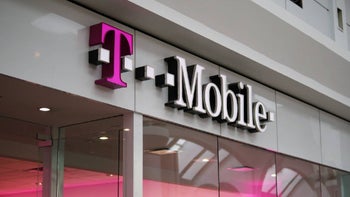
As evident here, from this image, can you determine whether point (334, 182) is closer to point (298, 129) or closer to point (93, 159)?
point (298, 129)

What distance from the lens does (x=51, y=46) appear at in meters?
6.33

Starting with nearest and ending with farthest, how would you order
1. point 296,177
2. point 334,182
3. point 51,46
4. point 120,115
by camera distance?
1. point 51,46
2. point 120,115
3. point 296,177
4. point 334,182

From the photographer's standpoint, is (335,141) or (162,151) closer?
(162,151)

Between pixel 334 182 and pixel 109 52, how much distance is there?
6.87 metres

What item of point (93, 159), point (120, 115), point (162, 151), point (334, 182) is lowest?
point (93, 159)

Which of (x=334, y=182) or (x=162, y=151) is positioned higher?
(x=334, y=182)

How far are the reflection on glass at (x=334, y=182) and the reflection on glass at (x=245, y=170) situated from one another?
1.96 m

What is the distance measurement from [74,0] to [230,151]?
3.59m

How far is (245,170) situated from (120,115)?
2.88 meters

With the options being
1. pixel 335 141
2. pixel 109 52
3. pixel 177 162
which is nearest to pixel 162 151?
pixel 177 162

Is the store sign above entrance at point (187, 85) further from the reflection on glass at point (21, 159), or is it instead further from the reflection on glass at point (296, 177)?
the reflection on glass at point (21, 159)

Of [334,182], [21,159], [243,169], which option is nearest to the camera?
[21,159]

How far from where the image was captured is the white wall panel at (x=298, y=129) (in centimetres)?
1042

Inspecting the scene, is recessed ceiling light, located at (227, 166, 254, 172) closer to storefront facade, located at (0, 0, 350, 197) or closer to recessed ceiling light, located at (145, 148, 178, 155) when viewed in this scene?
storefront facade, located at (0, 0, 350, 197)
